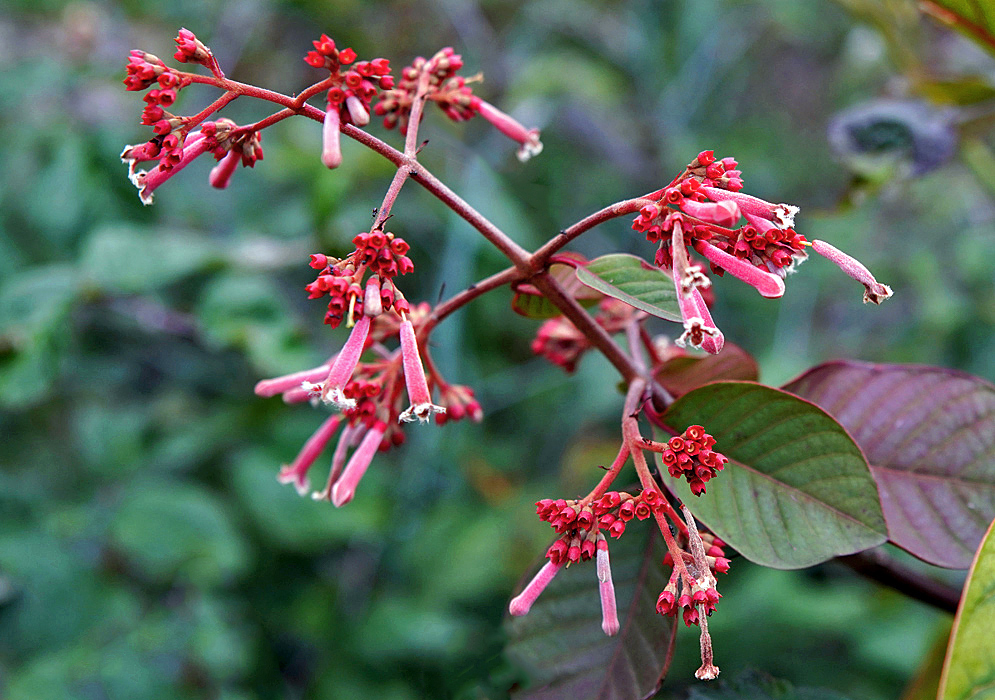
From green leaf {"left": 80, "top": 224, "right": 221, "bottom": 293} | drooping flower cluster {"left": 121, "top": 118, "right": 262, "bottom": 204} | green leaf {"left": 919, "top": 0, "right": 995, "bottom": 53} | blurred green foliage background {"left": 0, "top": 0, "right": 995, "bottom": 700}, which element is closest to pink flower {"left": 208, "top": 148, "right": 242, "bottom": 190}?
drooping flower cluster {"left": 121, "top": 118, "right": 262, "bottom": 204}

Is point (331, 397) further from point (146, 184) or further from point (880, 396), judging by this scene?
point (880, 396)

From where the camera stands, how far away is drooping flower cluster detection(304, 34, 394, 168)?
71 cm

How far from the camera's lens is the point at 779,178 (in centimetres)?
337

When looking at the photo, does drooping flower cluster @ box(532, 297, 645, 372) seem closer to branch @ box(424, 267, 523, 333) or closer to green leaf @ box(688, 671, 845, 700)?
branch @ box(424, 267, 523, 333)

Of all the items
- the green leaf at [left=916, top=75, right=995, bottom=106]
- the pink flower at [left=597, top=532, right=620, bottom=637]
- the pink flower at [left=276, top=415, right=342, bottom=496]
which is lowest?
the pink flower at [left=276, top=415, right=342, bottom=496]

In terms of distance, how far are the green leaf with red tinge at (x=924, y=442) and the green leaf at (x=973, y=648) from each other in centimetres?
21

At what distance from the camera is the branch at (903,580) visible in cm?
83

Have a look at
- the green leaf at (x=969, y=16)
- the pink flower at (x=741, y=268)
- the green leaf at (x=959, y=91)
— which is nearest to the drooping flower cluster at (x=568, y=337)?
the pink flower at (x=741, y=268)

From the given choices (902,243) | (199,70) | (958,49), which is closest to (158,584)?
(199,70)

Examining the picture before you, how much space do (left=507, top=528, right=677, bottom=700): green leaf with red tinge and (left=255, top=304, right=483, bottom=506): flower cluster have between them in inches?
9.9

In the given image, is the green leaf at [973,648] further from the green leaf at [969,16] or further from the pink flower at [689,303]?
the green leaf at [969,16]

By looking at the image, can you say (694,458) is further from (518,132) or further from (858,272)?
(518,132)

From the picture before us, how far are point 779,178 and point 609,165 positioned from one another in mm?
897

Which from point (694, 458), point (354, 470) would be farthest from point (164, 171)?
point (694, 458)
